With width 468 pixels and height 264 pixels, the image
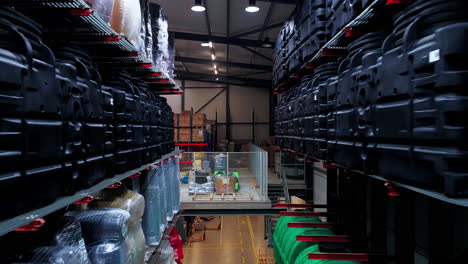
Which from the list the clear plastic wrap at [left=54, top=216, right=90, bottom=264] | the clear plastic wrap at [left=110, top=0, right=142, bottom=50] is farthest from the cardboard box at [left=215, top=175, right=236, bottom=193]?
the clear plastic wrap at [left=54, top=216, right=90, bottom=264]

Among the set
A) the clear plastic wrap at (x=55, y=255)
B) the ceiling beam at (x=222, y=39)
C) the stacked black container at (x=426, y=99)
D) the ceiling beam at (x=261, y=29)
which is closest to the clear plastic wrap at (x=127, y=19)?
the clear plastic wrap at (x=55, y=255)

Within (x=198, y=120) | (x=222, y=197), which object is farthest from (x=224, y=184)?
(x=198, y=120)

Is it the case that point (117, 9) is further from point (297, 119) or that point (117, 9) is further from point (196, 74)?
point (196, 74)

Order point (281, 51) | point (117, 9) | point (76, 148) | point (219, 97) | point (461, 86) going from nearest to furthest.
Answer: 1. point (461, 86)
2. point (76, 148)
3. point (117, 9)
4. point (281, 51)
5. point (219, 97)

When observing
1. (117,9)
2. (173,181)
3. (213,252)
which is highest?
(117,9)

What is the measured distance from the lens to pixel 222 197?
32.3ft

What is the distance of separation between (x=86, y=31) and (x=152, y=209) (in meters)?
2.35

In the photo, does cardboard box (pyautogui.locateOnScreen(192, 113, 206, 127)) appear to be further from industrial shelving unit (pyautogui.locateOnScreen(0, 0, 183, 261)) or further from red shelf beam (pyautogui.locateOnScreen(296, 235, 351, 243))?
red shelf beam (pyautogui.locateOnScreen(296, 235, 351, 243))

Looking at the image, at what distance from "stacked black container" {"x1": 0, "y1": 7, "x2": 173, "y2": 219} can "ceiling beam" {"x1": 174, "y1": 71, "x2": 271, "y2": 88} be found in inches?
738

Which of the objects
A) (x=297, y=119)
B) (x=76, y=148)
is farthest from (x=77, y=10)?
(x=297, y=119)

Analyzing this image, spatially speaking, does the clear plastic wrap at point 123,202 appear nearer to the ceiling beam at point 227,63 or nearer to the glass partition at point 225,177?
the glass partition at point 225,177

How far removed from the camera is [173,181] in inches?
243

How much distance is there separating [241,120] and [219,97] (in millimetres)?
2100

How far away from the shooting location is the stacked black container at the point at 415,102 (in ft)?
5.44
